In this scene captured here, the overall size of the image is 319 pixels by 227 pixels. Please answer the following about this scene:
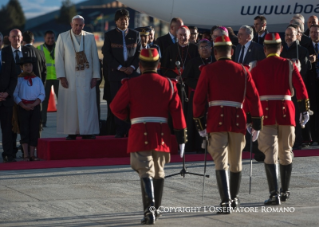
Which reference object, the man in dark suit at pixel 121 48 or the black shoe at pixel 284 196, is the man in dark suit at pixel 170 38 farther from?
the black shoe at pixel 284 196

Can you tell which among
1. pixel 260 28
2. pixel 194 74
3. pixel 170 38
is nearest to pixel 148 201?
pixel 194 74

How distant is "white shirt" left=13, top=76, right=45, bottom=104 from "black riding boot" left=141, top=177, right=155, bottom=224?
166 inches

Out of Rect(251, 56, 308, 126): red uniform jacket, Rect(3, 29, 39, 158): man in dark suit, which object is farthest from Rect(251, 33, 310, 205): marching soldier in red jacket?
Rect(3, 29, 39, 158): man in dark suit

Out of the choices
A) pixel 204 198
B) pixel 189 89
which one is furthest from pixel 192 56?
pixel 204 198

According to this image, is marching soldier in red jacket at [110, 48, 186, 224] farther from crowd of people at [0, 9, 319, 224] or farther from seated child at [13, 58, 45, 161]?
seated child at [13, 58, 45, 161]

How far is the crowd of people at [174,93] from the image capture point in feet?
23.1

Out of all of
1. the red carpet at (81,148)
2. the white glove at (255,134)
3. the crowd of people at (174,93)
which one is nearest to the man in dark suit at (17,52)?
the crowd of people at (174,93)

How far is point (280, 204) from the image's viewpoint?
7758mm

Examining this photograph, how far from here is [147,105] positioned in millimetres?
6977

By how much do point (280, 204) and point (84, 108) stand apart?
420 centimetres

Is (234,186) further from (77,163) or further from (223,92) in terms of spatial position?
(77,163)

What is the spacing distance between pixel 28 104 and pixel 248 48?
3.12 meters

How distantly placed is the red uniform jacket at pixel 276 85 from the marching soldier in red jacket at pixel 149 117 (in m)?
1.27

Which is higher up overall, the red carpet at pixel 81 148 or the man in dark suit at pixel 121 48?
the man in dark suit at pixel 121 48
